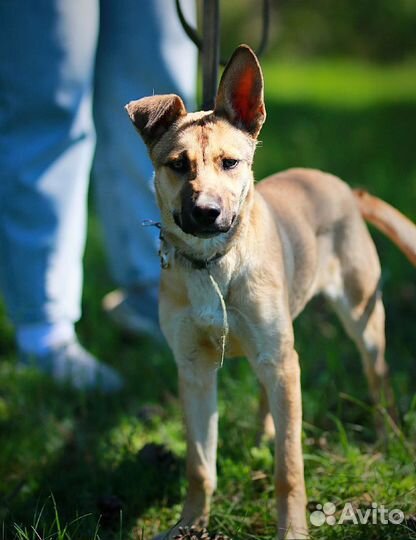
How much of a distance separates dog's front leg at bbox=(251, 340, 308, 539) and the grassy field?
0.14 m

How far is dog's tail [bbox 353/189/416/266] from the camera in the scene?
12.0ft

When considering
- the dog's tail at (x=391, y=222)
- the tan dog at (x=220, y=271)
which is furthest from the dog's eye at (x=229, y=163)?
the dog's tail at (x=391, y=222)

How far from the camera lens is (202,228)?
2.71 meters

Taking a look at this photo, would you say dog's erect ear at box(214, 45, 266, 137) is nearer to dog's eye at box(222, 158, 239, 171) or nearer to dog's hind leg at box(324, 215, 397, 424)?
dog's eye at box(222, 158, 239, 171)

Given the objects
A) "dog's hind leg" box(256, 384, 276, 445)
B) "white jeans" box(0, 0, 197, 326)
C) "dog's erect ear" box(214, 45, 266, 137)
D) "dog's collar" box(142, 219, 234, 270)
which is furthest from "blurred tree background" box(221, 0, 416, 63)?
"dog's collar" box(142, 219, 234, 270)

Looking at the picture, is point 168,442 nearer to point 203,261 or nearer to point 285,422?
point 285,422

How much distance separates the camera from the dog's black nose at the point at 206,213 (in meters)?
2.67

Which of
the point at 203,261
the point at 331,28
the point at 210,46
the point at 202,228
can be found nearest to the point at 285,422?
the point at 203,261

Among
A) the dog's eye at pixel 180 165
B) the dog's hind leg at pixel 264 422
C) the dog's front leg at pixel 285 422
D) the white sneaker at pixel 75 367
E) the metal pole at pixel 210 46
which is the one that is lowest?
the white sneaker at pixel 75 367

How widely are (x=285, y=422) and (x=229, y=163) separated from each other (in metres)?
0.95

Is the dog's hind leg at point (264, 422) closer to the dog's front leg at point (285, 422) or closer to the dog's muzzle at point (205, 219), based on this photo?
the dog's front leg at point (285, 422)

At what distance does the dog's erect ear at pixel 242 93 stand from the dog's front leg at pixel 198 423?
34.0 inches

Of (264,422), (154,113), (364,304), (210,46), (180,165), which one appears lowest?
Result: (264,422)

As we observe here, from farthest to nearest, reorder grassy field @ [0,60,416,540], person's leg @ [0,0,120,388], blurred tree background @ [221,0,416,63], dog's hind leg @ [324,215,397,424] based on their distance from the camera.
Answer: blurred tree background @ [221,0,416,63]
person's leg @ [0,0,120,388]
dog's hind leg @ [324,215,397,424]
grassy field @ [0,60,416,540]
